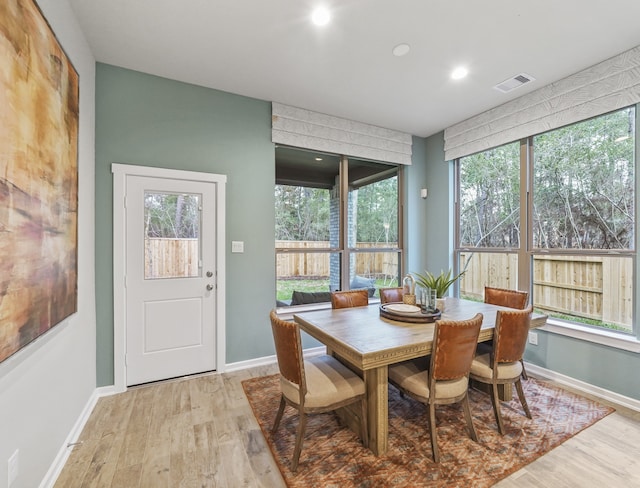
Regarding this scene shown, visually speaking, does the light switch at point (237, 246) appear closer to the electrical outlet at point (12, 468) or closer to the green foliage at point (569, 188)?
the electrical outlet at point (12, 468)

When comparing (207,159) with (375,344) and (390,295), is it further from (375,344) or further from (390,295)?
(375,344)

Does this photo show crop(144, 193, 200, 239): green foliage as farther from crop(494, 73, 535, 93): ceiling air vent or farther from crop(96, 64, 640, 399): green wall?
crop(494, 73, 535, 93): ceiling air vent

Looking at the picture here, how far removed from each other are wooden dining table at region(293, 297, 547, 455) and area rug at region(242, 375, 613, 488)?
0.18m

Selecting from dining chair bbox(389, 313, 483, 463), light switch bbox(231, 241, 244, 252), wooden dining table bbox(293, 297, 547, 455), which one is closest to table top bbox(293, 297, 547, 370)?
wooden dining table bbox(293, 297, 547, 455)

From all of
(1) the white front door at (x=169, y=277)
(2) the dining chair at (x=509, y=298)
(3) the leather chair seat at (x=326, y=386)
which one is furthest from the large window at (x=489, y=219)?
(1) the white front door at (x=169, y=277)

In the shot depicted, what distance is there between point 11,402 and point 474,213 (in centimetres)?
Answer: 438

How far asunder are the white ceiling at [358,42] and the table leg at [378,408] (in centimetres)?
237

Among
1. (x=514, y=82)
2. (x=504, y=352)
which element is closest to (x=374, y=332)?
(x=504, y=352)

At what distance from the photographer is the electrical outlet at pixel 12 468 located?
1.27 metres

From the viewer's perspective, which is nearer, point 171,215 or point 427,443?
point 427,443

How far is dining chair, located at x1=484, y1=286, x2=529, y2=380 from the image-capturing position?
276 cm

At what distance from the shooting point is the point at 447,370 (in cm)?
182

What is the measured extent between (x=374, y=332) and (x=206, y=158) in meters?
2.33

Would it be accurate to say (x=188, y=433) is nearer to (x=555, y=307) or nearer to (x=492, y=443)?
(x=492, y=443)
